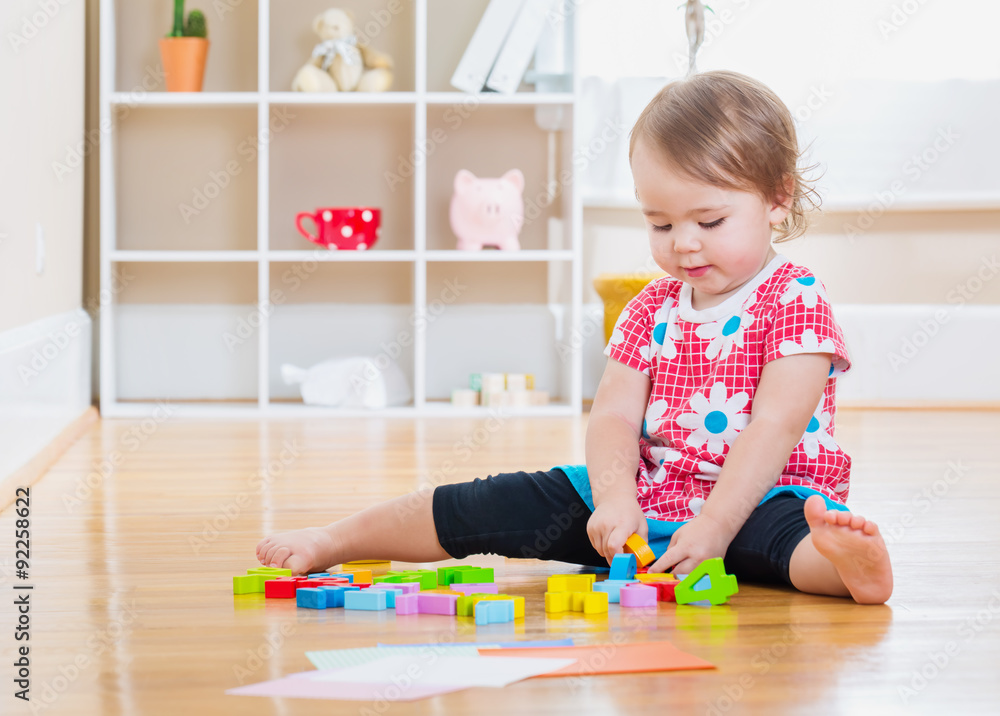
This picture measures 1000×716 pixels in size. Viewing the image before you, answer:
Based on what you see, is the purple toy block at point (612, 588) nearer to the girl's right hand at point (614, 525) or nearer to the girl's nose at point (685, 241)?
the girl's right hand at point (614, 525)

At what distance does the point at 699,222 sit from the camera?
0.97 metres

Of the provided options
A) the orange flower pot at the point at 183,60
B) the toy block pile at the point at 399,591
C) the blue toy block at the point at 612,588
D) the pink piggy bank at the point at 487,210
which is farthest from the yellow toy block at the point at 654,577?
the orange flower pot at the point at 183,60

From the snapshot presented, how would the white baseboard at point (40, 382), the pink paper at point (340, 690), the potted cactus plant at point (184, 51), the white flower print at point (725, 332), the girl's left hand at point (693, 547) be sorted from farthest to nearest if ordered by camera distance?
the potted cactus plant at point (184, 51), the white baseboard at point (40, 382), the white flower print at point (725, 332), the girl's left hand at point (693, 547), the pink paper at point (340, 690)

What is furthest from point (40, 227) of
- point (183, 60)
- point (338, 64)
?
point (338, 64)

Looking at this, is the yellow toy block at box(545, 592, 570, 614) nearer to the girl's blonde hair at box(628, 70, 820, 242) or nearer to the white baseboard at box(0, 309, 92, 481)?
the girl's blonde hair at box(628, 70, 820, 242)

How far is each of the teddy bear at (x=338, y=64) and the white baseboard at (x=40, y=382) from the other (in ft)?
2.30

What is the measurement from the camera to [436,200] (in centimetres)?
265

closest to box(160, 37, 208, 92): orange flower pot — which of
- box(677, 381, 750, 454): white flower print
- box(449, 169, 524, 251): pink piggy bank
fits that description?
box(449, 169, 524, 251): pink piggy bank

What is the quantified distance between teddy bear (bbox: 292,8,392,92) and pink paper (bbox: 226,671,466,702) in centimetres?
199

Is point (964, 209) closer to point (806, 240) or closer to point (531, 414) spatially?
point (806, 240)

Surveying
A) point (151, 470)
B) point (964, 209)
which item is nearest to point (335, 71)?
point (151, 470)

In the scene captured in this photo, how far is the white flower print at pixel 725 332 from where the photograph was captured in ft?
3.28

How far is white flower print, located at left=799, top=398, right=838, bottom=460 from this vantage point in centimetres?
99

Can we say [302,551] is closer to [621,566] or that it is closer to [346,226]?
[621,566]
